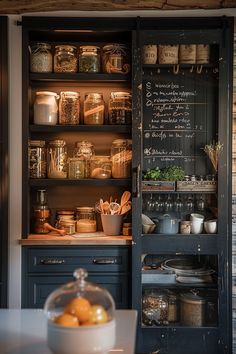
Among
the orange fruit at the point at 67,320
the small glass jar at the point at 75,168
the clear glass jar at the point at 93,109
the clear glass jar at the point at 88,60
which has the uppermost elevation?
the clear glass jar at the point at 88,60

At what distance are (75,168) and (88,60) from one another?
0.73m

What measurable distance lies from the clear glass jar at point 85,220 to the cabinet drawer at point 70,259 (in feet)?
0.81

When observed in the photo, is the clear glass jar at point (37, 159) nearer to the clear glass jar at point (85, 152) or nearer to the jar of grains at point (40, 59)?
the clear glass jar at point (85, 152)

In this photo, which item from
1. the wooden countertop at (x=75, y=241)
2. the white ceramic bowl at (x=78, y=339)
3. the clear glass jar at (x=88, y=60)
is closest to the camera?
the white ceramic bowl at (x=78, y=339)

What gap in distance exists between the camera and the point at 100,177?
11.1 ft

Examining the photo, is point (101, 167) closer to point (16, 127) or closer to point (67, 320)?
point (16, 127)

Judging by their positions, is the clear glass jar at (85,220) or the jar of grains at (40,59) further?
the clear glass jar at (85,220)

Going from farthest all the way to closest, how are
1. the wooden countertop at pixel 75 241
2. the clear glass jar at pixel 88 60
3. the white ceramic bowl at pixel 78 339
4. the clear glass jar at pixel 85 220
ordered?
the clear glass jar at pixel 85 220 → the clear glass jar at pixel 88 60 → the wooden countertop at pixel 75 241 → the white ceramic bowl at pixel 78 339

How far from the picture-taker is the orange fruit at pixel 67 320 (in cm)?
143

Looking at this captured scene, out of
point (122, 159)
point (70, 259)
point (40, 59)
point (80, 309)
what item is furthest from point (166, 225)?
point (80, 309)

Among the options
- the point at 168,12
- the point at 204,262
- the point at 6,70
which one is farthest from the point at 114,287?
the point at 168,12

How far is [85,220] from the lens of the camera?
3.53 m

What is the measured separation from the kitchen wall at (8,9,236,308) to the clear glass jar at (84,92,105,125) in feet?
1.46

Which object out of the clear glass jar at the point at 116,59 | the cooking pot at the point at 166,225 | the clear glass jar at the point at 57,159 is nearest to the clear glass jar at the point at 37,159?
the clear glass jar at the point at 57,159
